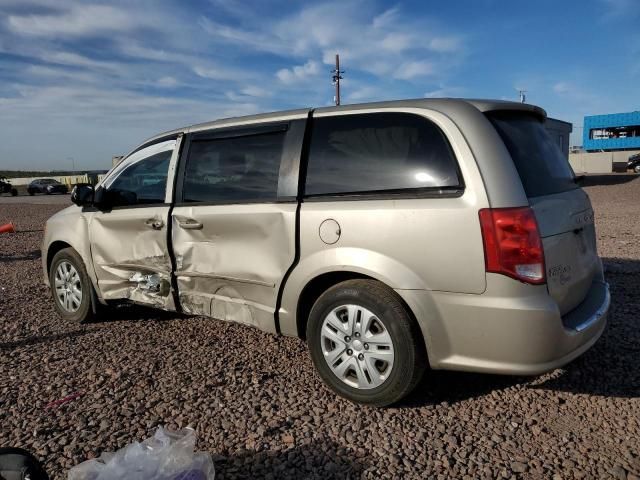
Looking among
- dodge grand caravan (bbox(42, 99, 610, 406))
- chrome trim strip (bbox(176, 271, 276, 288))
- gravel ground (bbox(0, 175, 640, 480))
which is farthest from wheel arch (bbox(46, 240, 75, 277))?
chrome trim strip (bbox(176, 271, 276, 288))

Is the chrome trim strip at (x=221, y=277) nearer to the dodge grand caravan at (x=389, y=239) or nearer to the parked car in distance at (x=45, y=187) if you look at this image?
the dodge grand caravan at (x=389, y=239)

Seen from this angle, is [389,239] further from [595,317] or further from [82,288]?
[82,288]

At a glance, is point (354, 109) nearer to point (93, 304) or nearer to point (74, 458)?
point (74, 458)

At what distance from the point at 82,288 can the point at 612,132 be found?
242 feet

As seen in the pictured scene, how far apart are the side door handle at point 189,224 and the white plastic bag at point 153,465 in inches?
70.3

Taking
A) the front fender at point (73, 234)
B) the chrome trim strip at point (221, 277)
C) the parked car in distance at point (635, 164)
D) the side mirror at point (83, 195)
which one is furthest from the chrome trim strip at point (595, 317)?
the parked car in distance at point (635, 164)

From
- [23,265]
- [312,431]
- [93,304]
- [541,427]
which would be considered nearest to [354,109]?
[312,431]

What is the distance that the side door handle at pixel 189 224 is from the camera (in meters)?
3.90

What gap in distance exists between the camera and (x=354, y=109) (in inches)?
132

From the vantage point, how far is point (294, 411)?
3191mm

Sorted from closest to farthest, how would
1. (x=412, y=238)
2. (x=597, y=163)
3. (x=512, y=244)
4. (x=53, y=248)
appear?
1. (x=512, y=244)
2. (x=412, y=238)
3. (x=53, y=248)
4. (x=597, y=163)

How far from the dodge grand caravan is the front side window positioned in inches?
5.3

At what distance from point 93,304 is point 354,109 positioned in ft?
10.2

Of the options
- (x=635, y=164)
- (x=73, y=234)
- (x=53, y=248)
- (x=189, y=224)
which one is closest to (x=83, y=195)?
(x=73, y=234)
